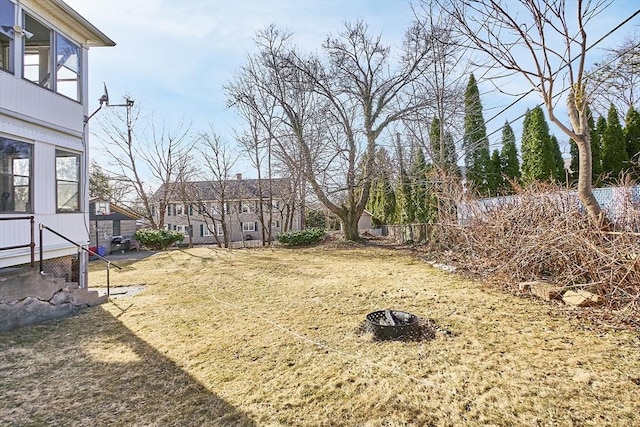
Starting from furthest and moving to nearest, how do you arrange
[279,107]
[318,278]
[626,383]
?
[279,107] → [318,278] → [626,383]

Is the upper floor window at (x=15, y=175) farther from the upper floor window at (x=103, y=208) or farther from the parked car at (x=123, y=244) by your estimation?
the parked car at (x=123, y=244)

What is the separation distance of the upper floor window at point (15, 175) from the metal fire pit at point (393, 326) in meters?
5.94

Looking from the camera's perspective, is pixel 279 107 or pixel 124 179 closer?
pixel 279 107

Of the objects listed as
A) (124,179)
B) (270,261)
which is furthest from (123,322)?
(124,179)

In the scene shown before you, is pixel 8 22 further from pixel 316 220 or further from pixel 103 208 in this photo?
pixel 316 220

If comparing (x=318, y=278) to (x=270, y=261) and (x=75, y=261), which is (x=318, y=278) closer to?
(x=270, y=261)

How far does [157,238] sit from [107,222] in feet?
13.6

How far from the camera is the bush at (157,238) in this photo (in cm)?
1636

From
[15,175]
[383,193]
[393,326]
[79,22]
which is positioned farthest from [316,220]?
[393,326]

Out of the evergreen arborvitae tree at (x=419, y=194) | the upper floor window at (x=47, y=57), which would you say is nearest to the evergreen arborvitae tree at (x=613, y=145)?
the evergreen arborvitae tree at (x=419, y=194)

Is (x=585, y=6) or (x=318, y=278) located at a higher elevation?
(x=585, y=6)

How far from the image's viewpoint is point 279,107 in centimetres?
1658

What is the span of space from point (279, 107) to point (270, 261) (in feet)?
27.8

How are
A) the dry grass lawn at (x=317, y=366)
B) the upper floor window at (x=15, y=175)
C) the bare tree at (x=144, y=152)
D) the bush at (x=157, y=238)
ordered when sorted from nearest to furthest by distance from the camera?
the dry grass lawn at (x=317, y=366) < the upper floor window at (x=15, y=175) < the bush at (x=157, y=238) < the bare tree at (x=144, y=152)
